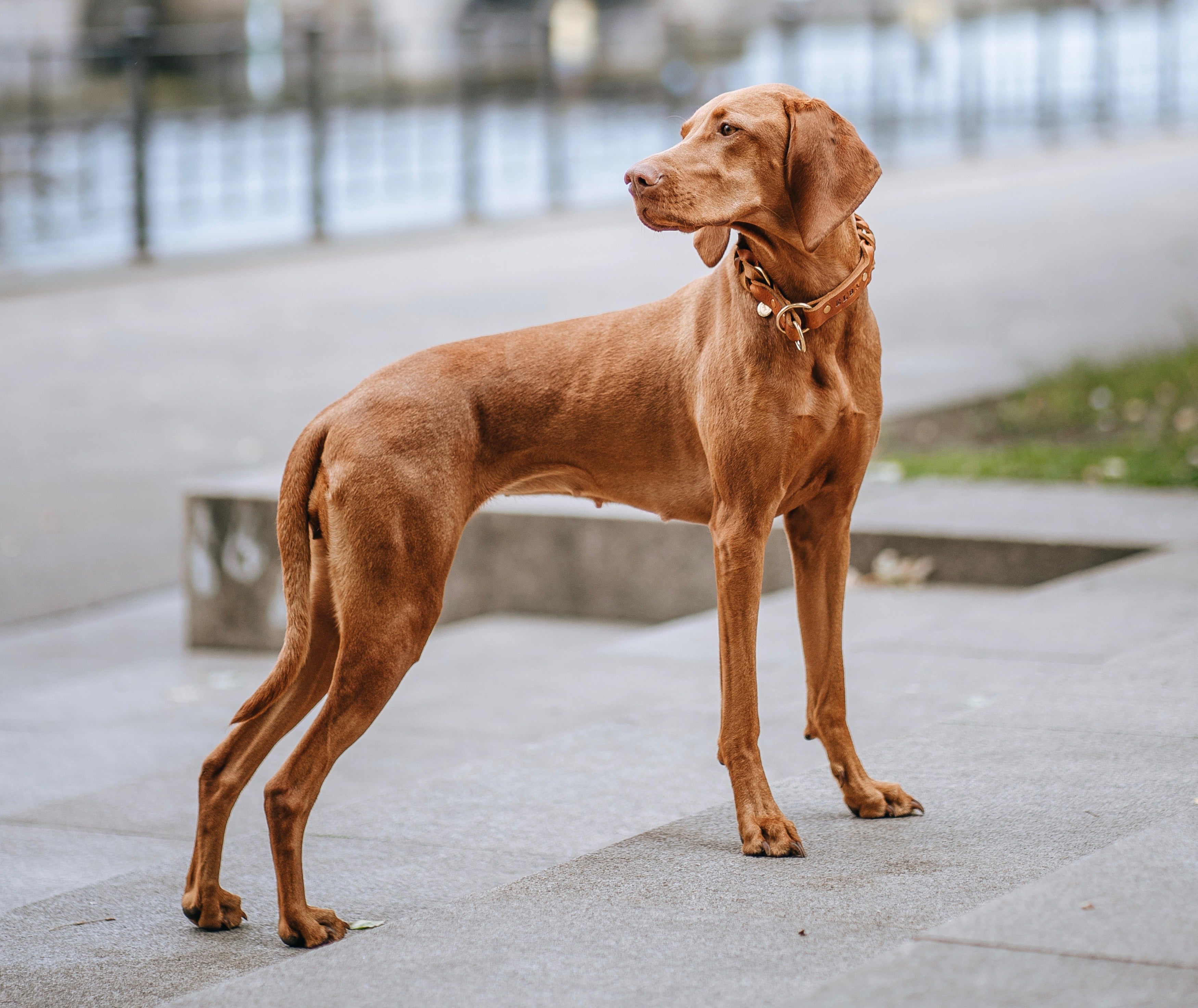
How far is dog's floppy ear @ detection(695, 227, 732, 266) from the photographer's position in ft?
12.7

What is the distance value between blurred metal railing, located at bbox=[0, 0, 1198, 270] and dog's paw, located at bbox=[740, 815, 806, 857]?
6390 millimetres

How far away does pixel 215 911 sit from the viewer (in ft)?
12.3

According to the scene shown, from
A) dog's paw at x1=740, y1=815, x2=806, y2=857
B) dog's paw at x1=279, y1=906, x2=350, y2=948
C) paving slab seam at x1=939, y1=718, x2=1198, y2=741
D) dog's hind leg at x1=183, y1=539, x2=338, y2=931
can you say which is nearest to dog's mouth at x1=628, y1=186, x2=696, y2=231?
dog's hind leg at x1=183, y1=539, x2=338, y2=931

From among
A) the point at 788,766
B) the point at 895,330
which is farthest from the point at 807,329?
the point at 895,330

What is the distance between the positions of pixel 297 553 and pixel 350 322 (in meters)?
10.2

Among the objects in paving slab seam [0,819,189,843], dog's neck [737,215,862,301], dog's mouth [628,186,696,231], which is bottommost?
paving slab seam [0,819,189,843]

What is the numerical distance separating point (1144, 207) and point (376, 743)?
17244 millimetres

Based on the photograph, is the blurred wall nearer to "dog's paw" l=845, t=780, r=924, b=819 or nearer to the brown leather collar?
the brown leather collar

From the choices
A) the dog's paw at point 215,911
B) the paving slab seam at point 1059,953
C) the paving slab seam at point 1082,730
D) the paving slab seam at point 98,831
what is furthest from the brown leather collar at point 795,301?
the paving slab seam at point 98,831

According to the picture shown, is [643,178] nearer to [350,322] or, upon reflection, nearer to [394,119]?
[350,322]

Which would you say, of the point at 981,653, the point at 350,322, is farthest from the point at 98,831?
the point at 350,322

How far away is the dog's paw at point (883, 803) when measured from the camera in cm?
395

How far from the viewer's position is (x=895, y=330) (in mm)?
14109

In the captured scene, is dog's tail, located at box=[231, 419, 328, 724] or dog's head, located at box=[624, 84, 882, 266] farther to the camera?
dog's tail, located at box=[231, 419, 328, 724]
